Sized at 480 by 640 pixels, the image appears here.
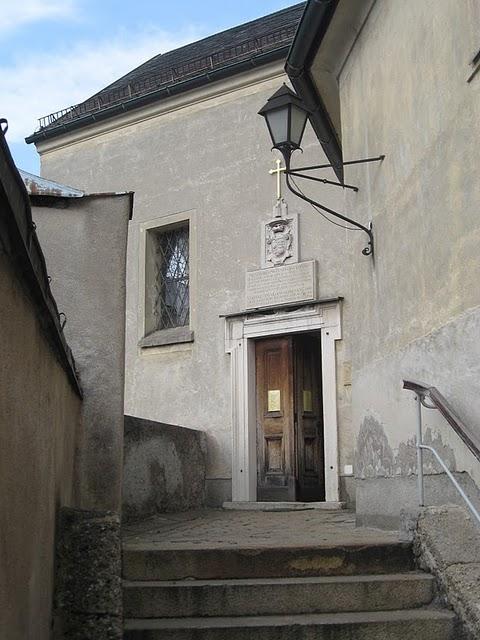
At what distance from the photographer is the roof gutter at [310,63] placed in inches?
270

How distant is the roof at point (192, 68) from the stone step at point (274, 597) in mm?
8250

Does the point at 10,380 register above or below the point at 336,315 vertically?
below

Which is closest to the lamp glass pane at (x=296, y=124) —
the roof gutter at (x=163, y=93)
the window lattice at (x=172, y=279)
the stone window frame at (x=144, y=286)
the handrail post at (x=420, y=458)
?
the handrail post at (x=420, y=458)

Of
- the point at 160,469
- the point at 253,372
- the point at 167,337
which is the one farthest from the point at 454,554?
the point at 167,337

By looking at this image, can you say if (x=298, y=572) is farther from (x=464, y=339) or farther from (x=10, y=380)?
(x=10, y=380)

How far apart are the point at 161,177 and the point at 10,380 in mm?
9937

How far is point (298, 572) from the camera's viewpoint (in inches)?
196

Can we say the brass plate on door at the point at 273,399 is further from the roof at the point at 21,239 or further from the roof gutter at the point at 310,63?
the roof at the point at 21,239

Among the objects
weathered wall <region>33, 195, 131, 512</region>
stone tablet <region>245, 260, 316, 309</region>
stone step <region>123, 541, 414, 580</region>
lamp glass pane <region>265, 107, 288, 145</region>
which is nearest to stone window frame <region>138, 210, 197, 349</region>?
stone tablet <region>245, 260, 316, 309</region>

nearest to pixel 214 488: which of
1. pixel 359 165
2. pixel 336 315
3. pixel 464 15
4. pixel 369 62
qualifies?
pixel 336 315

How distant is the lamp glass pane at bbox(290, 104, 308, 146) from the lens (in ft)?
22.2

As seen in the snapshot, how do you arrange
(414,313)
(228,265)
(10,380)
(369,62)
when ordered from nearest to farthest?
1. (10,380)
2. (414,313)
3. (369,62)
4. (228,265)

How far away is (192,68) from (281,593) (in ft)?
31.3

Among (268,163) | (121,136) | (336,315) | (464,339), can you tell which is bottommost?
(464,339)
